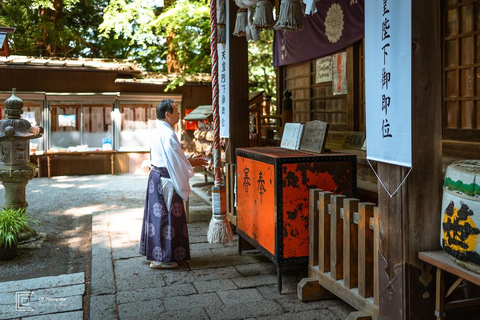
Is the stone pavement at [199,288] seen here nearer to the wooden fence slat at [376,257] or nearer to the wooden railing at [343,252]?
the wooden railing at [343,252]

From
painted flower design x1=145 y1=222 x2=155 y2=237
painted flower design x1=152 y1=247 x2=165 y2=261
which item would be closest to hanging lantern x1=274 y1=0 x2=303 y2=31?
painted flower design x1=145 y1=222 x2=155 y2=237

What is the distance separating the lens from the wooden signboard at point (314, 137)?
4844 millimetres

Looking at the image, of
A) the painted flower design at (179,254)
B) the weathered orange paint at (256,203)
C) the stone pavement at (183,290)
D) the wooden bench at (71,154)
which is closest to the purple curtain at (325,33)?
the weathered orange paint at (256,203)

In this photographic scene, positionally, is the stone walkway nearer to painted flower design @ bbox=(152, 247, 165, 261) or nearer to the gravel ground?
the gravel ground

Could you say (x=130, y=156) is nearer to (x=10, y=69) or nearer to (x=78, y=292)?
(x=10, y=69)

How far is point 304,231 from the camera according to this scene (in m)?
4.70

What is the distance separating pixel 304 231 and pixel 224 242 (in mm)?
1820

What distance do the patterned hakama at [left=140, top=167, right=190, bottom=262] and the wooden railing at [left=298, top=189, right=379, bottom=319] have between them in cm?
169

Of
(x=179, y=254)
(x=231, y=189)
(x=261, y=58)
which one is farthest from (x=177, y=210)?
(x=261, y=58)

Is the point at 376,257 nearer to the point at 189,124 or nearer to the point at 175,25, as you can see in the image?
the point at 175,25

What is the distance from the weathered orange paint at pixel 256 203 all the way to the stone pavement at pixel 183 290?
45 cm

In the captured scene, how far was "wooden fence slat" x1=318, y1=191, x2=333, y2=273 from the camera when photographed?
4285 mm

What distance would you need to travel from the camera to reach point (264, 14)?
537 cm

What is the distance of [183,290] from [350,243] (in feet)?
6.17
